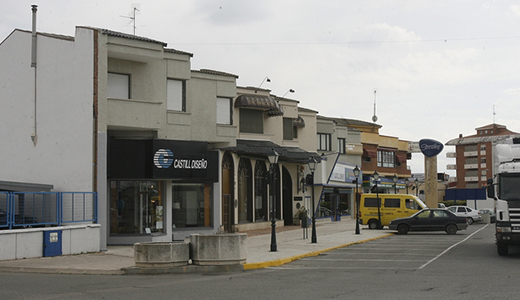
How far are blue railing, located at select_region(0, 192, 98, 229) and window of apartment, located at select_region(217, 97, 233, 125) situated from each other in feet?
33.9

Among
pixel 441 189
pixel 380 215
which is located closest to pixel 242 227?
pixel 380 215

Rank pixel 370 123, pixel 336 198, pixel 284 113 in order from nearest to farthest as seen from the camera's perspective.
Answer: pixel 284 113 < pixel 336 198 < pixel 370 123

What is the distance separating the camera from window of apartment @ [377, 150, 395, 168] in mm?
62000

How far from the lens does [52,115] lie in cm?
2270

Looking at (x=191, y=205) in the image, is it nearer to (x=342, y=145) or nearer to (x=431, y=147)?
(x=342, y=145)

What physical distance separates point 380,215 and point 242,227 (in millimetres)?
9940

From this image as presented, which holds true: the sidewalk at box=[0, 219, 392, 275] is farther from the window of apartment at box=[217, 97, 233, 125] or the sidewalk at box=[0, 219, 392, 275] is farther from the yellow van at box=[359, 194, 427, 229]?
the yellow van at box=[359, 194, 427, 229]

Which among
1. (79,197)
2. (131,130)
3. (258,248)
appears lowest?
(258,248)

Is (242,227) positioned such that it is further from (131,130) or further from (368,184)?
(368,184)

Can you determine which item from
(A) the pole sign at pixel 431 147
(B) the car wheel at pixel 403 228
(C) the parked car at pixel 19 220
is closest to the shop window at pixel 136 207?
(C) the parked car at pixel 19 220

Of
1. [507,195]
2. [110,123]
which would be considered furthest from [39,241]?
[507,195]

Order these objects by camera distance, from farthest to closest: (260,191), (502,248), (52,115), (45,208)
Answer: (260,191), (52,115), (45,208), (502,248)

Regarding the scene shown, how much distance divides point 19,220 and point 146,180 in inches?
260

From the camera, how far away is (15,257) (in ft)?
61.4
